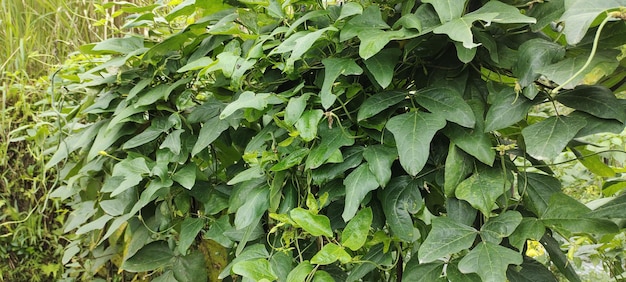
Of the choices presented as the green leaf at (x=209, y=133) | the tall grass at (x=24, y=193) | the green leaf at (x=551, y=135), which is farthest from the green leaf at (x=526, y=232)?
the tall grass at (x=24, y=193)

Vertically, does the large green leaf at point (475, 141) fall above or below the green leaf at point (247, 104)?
below

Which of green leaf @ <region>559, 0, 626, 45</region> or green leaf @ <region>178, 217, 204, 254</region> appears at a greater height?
green leaf @ <region>559, 0, 626, 45</region>

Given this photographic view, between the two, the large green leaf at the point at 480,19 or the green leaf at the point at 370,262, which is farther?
the green leaf at the point at 370,262

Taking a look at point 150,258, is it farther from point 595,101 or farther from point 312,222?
point 595,101

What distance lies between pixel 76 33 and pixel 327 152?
1844 millimetres

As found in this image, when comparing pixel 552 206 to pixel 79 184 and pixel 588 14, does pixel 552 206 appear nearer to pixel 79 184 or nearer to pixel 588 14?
pixel 588 14

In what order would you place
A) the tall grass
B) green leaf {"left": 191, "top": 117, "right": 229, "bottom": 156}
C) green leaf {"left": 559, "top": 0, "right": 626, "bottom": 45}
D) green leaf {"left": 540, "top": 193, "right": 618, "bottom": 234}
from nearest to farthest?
1. green leaf {"left": 559, "top": 0, "right": 626, "bottom": 45}
2. green leaf {"left": 540, "top": 193, "right": 618, "bottom": 234}
3. green leaf {"left": 191, "top": 117, "right": 229, "bottom": 156}
4. the tall grass

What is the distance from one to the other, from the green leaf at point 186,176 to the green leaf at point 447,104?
0.49 metres

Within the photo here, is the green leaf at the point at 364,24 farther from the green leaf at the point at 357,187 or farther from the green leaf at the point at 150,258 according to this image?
the green leaf at the point at 150,258

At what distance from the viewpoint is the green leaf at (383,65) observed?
725 mm

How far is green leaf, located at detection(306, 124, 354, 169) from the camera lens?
2.49 feet

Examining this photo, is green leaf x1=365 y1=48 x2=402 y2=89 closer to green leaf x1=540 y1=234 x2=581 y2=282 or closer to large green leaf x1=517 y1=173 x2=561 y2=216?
large green leaf x1=517 y1=173 x2=561 y2=216

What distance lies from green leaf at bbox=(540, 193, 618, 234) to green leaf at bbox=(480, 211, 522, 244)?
43 millimetres

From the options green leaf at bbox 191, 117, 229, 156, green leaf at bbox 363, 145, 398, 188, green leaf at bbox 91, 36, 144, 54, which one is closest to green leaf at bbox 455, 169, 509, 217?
green leaf at bbox 363, 145, 398, 188
